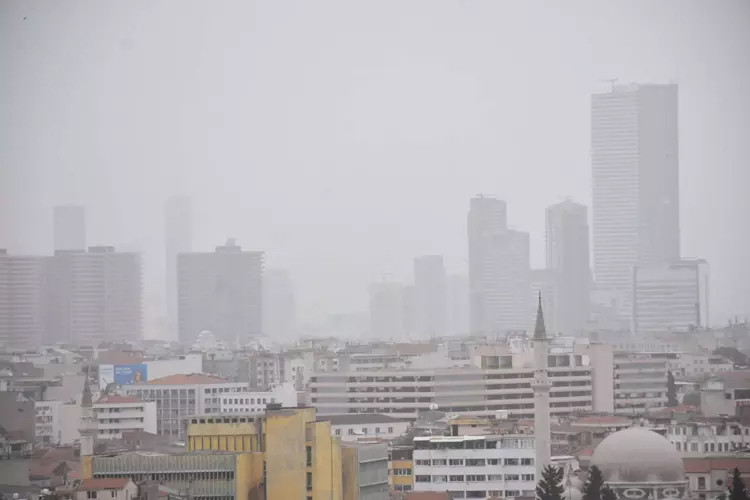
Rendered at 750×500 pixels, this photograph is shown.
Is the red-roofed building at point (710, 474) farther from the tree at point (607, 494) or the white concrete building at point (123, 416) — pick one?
the white concrete building at point (123, 416)

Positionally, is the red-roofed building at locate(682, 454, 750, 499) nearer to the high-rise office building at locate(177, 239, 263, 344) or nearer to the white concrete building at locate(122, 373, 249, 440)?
the white concrete building at locate(122, 373, 249, 440)

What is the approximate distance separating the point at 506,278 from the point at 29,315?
89.8 ft

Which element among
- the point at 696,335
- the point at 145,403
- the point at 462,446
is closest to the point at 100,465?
the point at 462,446

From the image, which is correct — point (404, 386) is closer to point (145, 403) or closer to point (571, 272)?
point (145, 403)

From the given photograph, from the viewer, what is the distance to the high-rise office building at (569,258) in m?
119

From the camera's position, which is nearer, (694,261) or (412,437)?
(412,437)

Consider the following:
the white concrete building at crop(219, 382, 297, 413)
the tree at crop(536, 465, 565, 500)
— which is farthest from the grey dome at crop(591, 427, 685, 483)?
the white concrete building at crop(219, 382, 297, 413)

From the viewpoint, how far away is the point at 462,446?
41.7m

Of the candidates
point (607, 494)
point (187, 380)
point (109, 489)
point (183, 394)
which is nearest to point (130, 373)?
point (187, 380)

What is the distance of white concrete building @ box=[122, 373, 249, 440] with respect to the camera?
214ft

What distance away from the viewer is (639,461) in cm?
4150

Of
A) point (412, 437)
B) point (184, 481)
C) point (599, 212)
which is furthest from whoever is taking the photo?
point (599, 212)

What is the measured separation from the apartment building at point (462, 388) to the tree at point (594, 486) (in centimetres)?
1861

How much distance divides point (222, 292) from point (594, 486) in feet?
250
